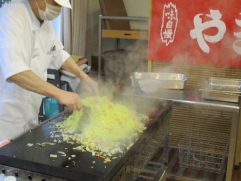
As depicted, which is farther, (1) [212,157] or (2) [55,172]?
(1) [212,157]

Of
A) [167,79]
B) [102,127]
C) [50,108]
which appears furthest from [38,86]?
[50,108]

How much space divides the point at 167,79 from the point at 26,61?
4.86 ft

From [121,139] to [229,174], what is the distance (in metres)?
1.58

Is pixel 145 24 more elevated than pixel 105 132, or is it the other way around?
pixel 145 24

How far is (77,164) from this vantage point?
124 cm

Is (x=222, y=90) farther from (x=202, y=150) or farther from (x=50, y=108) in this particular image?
(x=50, y=108)

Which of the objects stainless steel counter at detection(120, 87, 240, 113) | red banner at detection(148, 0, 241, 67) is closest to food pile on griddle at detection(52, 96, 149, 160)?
stainless steel counter at detection(120, 87, 240, 113)

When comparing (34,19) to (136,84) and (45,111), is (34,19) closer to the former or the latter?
(136,84)

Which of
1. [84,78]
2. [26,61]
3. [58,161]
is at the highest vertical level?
[26,61]

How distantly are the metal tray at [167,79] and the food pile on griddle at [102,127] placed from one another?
0.99 m

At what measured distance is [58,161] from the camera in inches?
49.8

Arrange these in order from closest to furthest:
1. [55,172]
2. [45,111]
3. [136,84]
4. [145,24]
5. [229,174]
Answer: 1. [55,172]
2. [229,174]
3. [136,84]
4. [45,111]
5. [145,24]

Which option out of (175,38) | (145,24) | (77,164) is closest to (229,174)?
(175,38)

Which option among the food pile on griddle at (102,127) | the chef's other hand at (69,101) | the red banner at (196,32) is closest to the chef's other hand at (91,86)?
the food pile on griddle at (102,127)
